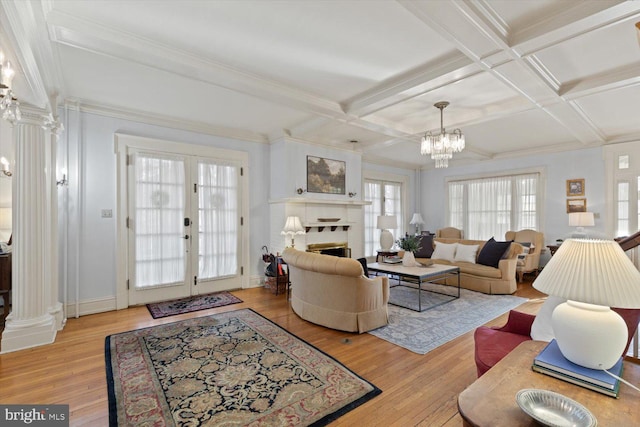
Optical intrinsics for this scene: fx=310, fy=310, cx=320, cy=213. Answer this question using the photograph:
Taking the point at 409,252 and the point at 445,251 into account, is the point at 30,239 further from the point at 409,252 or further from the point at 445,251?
the point at 445,251

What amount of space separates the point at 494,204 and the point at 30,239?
802cm

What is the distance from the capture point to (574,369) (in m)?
1.25

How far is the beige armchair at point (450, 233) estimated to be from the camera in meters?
7.60

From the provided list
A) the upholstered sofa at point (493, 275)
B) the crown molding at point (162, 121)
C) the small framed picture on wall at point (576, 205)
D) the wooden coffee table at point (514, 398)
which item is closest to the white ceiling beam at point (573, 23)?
the wooden coffee table at point (514, 398)

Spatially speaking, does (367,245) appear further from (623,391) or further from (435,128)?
(623,391)

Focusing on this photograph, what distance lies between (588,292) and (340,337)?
7.80 feet

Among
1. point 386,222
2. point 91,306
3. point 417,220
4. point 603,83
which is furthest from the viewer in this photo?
point 417,220

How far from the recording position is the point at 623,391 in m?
1.17

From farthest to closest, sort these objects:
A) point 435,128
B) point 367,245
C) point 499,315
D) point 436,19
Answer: point 367,245
point 435,128
point 499,315
point 436,19

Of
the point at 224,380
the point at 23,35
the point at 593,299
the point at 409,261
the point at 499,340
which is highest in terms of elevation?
the point at 23,35

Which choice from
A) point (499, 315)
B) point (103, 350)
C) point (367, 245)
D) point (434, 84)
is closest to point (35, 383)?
point (103, 350)

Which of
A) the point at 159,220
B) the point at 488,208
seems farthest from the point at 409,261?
the point at 159,220

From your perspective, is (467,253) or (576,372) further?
(467,253)

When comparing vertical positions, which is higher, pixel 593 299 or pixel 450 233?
pixel 593 299
